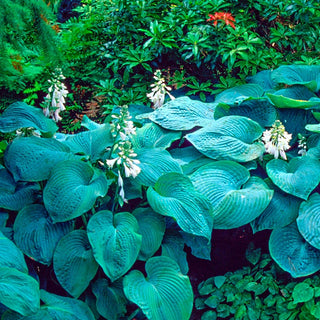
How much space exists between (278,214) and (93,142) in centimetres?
130

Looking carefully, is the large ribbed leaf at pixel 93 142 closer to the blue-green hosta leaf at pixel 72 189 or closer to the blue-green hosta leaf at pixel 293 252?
the blue-green hosta leaf at pixel 72 189

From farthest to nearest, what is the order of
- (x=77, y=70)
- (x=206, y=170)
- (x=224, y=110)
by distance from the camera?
1. (x=77, y=70)
2. (x=224, y=110)
3. (x=206, y=170)

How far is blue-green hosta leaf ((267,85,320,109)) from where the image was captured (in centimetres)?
328

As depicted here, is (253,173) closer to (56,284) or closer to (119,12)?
(56,284)

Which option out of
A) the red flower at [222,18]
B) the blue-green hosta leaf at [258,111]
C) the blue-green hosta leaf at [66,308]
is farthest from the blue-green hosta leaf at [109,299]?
the red flower at [222,18]

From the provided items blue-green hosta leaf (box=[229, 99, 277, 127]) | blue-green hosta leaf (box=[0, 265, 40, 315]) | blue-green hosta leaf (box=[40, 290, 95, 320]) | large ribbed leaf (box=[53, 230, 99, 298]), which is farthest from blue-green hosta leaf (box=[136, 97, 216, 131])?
blue-green hosta leaf (box=[0, 265, 40, 315])

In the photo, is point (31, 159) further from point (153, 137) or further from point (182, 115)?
point (182, 115)

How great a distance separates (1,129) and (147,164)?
3.13 feet

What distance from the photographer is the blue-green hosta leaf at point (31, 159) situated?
2697mm

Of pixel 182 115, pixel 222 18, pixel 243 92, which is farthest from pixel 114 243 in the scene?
pixel 222 18

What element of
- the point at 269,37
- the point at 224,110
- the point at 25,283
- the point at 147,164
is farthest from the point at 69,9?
the point at 25,283

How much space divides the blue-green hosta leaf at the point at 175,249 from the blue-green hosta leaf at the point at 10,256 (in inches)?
33.2

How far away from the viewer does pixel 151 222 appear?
2.71m

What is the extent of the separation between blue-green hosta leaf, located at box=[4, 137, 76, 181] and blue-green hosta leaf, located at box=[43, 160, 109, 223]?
143 millimetres
